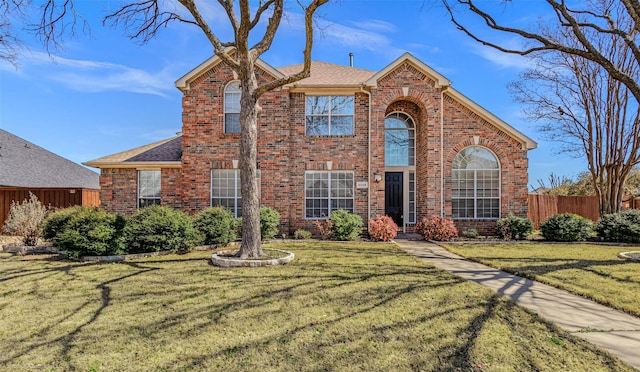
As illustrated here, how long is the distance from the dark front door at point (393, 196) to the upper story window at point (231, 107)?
674cm

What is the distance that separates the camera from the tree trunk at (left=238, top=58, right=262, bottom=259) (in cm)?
811

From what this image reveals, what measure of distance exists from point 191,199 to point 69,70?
20.1 feet

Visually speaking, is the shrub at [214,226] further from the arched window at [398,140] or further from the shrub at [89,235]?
the arched window at [398,140]

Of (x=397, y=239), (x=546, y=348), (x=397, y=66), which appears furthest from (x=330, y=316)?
(x=397, y=66)

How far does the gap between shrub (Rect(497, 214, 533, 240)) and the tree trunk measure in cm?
981

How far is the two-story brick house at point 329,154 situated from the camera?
42.3 ft

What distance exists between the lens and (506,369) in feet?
9.90

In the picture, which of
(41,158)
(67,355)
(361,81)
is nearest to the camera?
(67,355)

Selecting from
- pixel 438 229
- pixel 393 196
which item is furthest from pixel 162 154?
pixel 438 229

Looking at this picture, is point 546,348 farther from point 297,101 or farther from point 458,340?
point 297,101

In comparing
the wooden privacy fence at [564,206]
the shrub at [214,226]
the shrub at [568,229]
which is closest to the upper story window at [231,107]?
the shrub at [214,226]

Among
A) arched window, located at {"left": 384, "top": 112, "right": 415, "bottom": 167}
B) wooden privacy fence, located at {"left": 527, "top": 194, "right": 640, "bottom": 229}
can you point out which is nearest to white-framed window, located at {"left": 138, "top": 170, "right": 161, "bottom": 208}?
arched window, located at {"left": 384, "top": 112, "right": 415, "bottom": 167}

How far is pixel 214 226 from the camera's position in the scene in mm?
10320

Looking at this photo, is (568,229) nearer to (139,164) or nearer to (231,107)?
(231,107)
